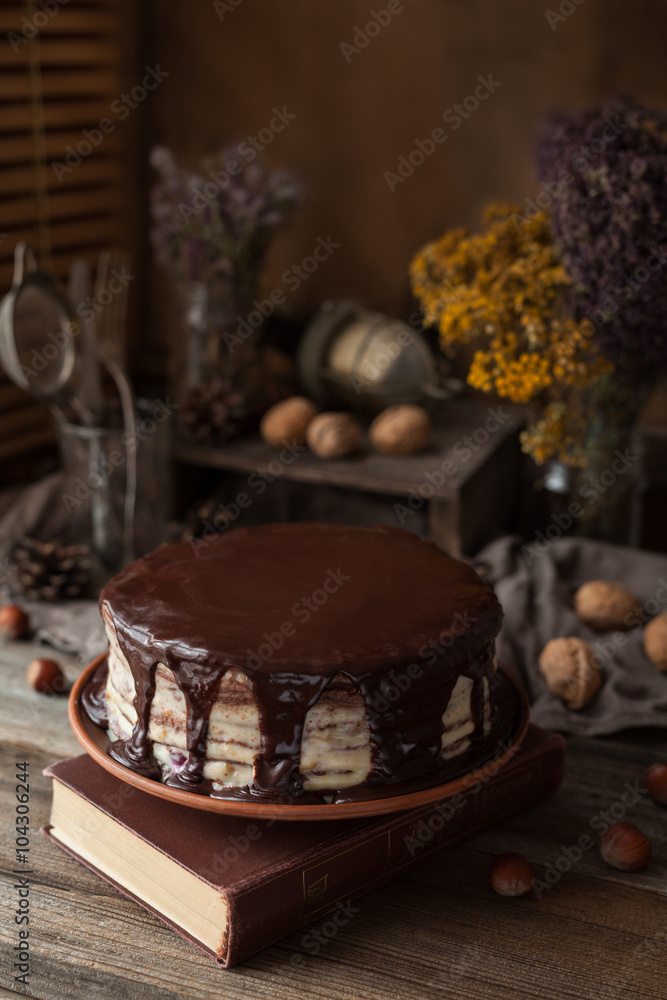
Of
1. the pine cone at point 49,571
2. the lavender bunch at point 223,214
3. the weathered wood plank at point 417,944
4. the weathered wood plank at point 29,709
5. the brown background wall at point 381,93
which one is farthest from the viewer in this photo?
the brown background wall at point 381,93

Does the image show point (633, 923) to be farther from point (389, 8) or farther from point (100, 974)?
point (389, 8)

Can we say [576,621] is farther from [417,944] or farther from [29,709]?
[29,709]

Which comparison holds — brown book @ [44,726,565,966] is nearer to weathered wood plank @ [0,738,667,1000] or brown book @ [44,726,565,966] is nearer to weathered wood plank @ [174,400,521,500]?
weathered wood plank @ [0,738,667,1000]

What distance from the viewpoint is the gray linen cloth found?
121 cm

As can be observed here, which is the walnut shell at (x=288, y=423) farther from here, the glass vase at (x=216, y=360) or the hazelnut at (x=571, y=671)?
the hazelnut at (x=571, y=671)

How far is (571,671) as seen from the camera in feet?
3.97

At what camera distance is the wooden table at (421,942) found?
2.74 feet

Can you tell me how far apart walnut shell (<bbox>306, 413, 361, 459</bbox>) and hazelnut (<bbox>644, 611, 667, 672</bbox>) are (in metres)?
0.53

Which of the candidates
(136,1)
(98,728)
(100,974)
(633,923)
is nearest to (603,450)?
(633,923)

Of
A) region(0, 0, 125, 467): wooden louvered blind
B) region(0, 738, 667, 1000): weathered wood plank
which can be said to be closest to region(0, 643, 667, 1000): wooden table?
region(0, 738, 667, 1000): weathered wood plank

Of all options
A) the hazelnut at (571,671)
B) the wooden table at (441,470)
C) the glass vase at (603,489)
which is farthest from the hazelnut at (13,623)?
the glass vase at (603,489)

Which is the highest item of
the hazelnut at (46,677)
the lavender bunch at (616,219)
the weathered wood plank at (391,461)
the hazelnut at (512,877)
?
the lavender bunch at (616,219)

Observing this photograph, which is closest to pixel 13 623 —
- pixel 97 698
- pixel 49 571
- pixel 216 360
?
pixel 49 571

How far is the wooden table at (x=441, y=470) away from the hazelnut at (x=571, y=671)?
306mm
